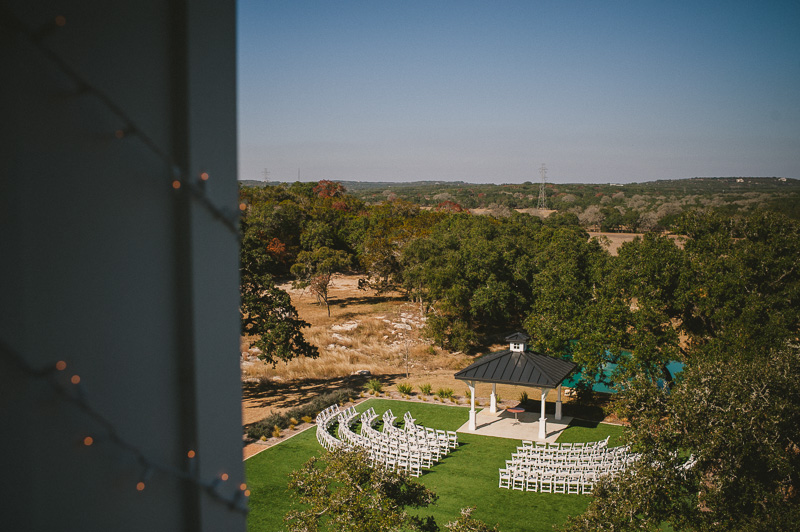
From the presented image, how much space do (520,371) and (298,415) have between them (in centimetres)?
703

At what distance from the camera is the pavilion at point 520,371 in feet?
Result: 51.9

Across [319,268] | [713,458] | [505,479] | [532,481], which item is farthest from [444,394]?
[319,268]

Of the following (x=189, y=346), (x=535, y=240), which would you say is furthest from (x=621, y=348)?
(x=535, y=240)

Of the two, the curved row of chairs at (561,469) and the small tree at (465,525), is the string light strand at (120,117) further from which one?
the curved row of chairs at (561,469)

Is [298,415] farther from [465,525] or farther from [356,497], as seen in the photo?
[465,525]

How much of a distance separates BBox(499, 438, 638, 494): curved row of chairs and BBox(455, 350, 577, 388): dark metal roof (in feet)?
8.48

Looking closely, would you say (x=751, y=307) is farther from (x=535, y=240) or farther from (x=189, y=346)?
(x=535, y=240)

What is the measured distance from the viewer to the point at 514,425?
17.1 m

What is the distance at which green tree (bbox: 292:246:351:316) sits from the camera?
36.1 meters

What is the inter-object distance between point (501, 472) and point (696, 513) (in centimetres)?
600

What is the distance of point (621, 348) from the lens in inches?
675

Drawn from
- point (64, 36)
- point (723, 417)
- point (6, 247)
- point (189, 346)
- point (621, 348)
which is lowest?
point (621, 348)

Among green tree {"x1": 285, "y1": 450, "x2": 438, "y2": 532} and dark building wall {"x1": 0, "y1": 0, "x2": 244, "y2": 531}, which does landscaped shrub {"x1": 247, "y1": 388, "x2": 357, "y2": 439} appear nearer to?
green tree {"x1": 285, "y1": 450, "x2": 438, "y2": 532}

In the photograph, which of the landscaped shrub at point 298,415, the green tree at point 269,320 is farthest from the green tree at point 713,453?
the green tree at point 269,320
